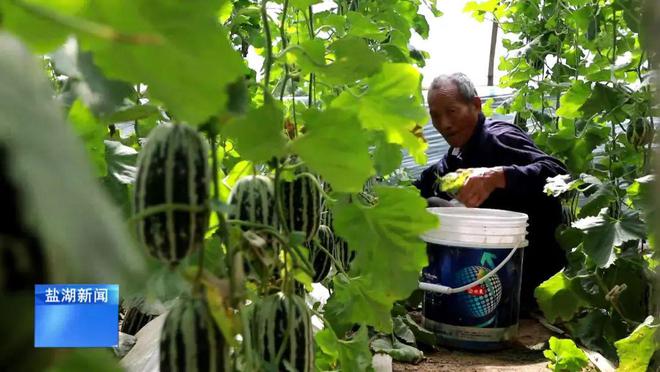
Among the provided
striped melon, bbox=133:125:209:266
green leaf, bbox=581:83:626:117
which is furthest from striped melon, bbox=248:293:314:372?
green leaf, bbox=581:83:626:117

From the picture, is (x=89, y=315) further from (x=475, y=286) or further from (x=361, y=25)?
(x=475, y=286)

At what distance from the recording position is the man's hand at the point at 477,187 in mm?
3148

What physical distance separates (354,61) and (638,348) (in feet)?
5.23

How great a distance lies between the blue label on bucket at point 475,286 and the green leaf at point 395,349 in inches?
15.5

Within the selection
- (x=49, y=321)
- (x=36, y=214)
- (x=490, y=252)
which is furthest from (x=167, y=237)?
(x=490, y=252)

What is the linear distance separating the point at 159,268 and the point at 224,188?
0.24 meters

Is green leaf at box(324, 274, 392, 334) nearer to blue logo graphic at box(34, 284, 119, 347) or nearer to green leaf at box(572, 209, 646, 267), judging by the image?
blue logo graphic at box(34, 284, 119, 347)

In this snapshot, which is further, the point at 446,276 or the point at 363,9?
the point at 446,276

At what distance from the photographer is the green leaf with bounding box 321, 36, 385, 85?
887 mm

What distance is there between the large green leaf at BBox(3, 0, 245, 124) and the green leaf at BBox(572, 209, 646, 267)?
85.6 inches

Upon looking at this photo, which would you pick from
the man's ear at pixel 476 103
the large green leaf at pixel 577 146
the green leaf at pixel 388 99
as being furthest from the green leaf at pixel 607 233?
the green leaf at pixel 388 99

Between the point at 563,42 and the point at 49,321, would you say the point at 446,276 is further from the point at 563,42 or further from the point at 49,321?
the point at 49,321

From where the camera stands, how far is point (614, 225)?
2402mm

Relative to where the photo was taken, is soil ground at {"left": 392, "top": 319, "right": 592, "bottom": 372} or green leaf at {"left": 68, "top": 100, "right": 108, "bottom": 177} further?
soil ground at {"left": 392, "top": 319, "right": 592, "bottom": 372}
